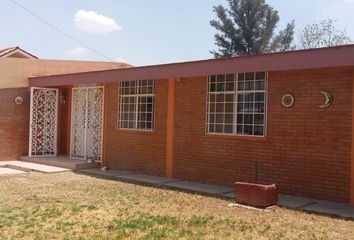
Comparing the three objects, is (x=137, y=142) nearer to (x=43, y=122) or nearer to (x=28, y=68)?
(x=43, y=122)

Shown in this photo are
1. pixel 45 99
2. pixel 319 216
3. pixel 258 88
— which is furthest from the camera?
pixel 45 99

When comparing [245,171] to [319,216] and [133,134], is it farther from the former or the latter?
[133,134]

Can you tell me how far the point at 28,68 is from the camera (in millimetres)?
15789

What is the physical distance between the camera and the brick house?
854cm

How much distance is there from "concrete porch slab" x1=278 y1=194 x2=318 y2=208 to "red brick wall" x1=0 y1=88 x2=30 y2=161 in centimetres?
980

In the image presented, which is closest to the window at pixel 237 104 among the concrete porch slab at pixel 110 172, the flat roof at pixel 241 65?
the flat roof at pixel 241 65

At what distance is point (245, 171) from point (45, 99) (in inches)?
342

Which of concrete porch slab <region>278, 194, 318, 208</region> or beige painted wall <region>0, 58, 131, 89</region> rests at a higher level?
beige painted wall <region>0, 58, 131, 89</region>

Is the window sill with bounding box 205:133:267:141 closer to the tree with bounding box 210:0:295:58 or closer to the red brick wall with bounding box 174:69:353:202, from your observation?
the red brick wall with bounding box 174:69:353:202

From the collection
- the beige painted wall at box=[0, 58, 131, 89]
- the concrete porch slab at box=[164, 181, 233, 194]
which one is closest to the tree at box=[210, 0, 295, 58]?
the beige painted wall at box=[0, 58, 131, 89]

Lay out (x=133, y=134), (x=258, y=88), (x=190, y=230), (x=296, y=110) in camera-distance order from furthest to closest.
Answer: (x=133, y=134) → (x=258, y=88) → (x=296, y=110) → (x=190, y=230)

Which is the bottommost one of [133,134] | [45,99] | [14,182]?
[14,182]

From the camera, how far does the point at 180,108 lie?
37.8 ft

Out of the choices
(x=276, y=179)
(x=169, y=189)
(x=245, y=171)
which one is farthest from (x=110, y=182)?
(x=276, y=179)
